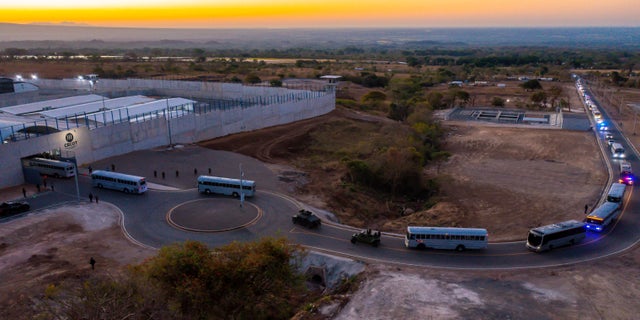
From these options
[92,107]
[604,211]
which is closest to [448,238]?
[604,211]

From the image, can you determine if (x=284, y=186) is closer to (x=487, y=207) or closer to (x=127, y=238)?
(x=127, y=238)

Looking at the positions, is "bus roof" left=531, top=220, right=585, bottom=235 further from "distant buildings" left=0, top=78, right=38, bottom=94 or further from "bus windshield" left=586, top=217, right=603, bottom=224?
"distant buildings" left=0, top=78, right=38, bottom=94

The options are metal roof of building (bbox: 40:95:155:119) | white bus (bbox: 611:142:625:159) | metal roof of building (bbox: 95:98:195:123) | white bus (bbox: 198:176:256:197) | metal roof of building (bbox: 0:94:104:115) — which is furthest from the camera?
metal roof of building (bbox: 0:94:104:115)

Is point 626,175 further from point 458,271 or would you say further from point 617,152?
point 458,271

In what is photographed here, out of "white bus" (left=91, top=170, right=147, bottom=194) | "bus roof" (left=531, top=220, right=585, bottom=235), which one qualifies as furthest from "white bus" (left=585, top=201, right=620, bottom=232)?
"white bus" (left=91, top=170, right=147, bottom=194)

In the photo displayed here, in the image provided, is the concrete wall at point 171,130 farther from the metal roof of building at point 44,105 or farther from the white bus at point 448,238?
the white bus at point 448,238

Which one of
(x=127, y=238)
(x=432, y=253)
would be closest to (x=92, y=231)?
(x=127, y=238)
